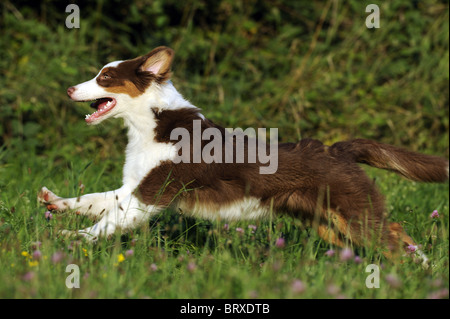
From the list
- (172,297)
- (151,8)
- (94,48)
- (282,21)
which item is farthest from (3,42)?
(172,297)

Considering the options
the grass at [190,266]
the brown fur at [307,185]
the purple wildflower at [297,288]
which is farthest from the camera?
the brown fur at [307,185]

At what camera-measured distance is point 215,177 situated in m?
3.83

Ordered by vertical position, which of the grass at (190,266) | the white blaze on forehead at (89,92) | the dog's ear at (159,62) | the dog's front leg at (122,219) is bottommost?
the grass at (190,266)

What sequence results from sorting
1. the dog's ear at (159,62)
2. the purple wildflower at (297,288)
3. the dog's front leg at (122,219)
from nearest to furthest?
the purple wildflower at (297,288) → the dog's front leg at (122,219) → the dog's ear at (159,62)

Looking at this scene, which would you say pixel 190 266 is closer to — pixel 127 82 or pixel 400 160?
pixel 127 82

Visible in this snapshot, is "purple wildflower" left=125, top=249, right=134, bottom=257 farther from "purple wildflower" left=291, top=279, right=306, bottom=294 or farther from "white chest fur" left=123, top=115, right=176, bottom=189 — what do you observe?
"purple wildflower" left=291, top=279, right=306, bottom=294

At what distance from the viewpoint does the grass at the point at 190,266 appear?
2793mm

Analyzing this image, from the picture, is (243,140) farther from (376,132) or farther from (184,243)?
(376,132)

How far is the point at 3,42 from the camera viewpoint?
7.57 m

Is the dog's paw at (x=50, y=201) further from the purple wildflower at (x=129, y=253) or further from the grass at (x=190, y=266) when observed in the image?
the purple wildflower at (x=129, y=253)

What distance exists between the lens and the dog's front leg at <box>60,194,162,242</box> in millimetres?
3611

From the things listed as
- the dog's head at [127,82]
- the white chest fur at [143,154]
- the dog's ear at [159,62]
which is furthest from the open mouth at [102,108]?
the dog's ear at [159,62]

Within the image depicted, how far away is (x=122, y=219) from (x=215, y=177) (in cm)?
65

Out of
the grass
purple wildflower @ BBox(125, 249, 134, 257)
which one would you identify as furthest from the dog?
purple wildflower @ BBox(125, 249, 134, 257)
